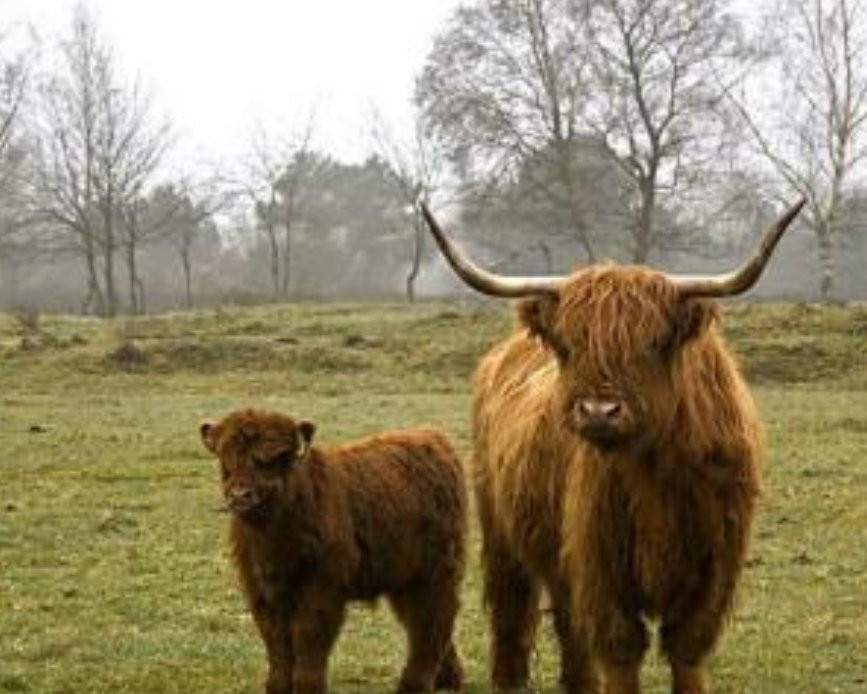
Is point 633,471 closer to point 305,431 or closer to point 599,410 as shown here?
point 599,410

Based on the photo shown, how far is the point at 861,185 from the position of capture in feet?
192

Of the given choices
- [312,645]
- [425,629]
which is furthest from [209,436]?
[425,629]

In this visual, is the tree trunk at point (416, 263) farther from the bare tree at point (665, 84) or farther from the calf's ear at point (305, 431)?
the calf's ear at point (305, 431)

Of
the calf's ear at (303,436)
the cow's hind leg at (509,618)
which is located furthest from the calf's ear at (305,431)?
the cow's hind leg at (509,618)

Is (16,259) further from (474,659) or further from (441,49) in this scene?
(474,659)

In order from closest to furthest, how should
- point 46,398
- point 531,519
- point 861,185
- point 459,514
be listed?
point 531,519
point 459,514
point 46,398
point 861,185

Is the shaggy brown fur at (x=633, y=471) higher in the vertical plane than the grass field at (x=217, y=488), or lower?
higher

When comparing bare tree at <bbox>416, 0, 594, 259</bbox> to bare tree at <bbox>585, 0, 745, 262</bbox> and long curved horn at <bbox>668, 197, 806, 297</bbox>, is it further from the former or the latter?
long curved horn at <bbox>668, 197, 806, 297</bbox>

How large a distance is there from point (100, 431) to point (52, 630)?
13.7m

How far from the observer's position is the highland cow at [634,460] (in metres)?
5.84

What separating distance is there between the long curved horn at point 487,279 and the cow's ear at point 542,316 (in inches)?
1.4

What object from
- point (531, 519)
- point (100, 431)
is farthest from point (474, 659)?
point (100, 431)

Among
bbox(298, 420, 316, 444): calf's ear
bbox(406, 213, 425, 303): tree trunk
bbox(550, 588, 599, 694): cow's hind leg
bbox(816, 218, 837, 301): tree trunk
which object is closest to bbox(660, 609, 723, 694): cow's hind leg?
bbox(550, 588, 599, 694): cow's hind leg

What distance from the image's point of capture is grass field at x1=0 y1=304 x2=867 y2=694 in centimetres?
934
